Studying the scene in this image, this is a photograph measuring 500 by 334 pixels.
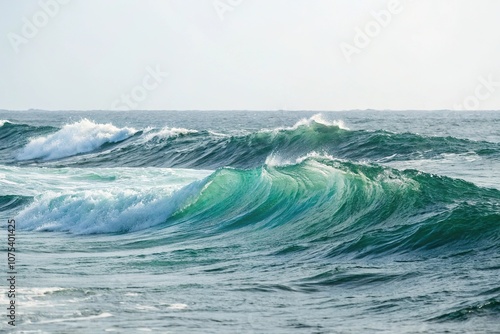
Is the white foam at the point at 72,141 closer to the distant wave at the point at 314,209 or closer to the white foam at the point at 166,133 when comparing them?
the white foam at the point at 166,133

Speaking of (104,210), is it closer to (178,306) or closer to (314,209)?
(314,209)

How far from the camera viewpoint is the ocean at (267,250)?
8.08m

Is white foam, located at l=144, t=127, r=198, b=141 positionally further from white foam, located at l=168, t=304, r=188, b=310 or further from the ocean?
white foam, located at l=168, t=304, r=188, b=310

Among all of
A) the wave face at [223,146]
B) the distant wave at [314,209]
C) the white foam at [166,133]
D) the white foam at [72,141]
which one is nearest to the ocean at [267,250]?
→ the distant wave at [314,209]

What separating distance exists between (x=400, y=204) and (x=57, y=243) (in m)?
6.59

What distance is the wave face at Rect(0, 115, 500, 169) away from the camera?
1211 inches

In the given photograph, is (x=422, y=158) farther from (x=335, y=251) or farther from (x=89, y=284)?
(x=89, y=284)

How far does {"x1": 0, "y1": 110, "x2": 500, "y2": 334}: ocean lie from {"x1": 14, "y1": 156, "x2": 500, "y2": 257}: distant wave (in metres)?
0.04

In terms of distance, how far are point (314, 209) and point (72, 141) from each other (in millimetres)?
31937

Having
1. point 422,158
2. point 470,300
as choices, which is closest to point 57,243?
point 470,300

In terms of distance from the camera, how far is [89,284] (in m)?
10.3

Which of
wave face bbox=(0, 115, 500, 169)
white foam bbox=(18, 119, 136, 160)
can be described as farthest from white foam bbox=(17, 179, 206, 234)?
white foam bbox=(18, 119, 136, 160)

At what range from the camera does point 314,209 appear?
16.5 m

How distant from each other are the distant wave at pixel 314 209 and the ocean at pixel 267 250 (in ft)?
0.14
